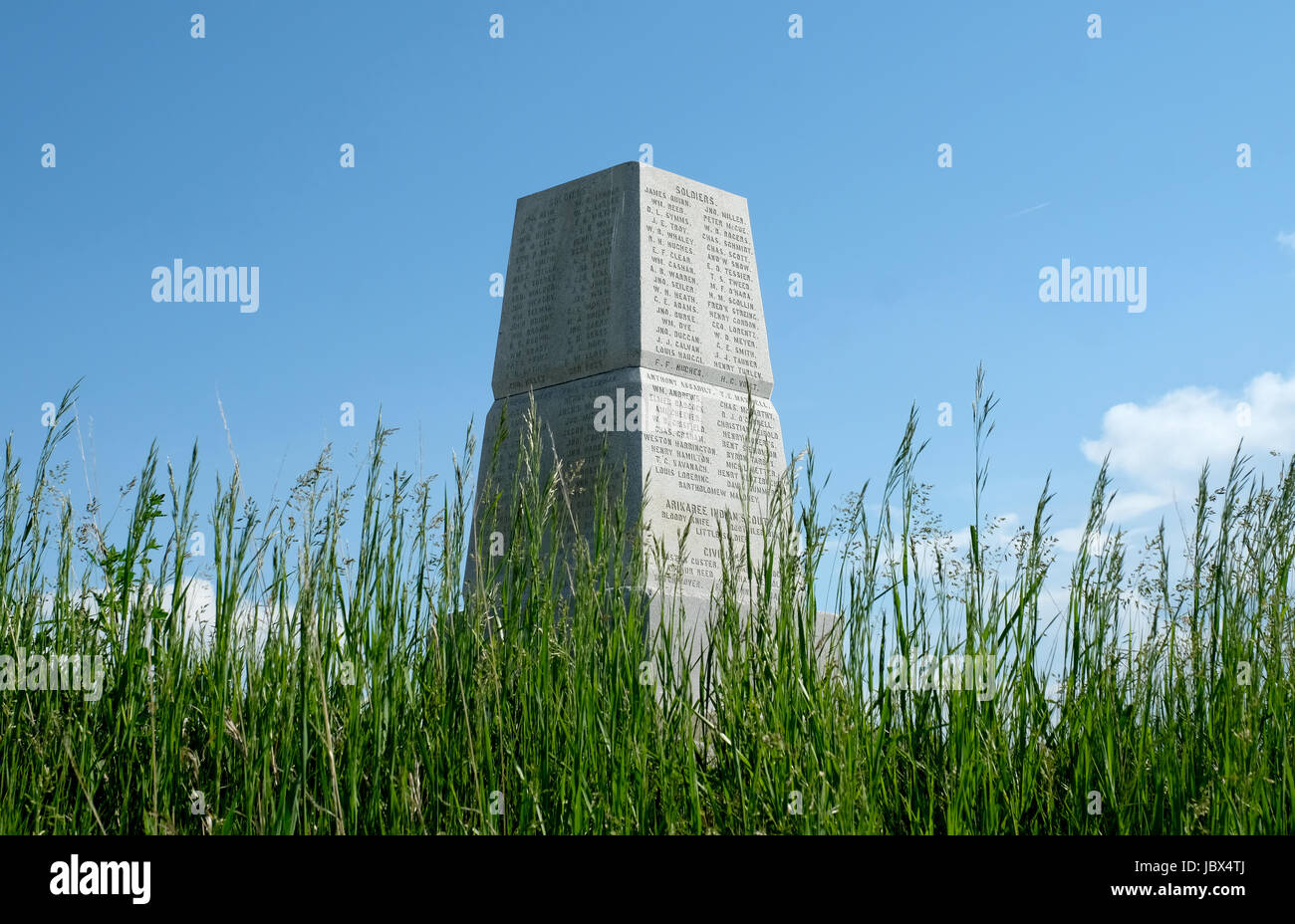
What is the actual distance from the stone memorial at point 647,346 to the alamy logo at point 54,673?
319cm

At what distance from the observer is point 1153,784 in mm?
2969

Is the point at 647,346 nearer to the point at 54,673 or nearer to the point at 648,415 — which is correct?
the point at 648,415

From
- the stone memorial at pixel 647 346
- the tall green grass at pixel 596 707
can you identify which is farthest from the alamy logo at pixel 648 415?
the tall green grass at pixel 596 707

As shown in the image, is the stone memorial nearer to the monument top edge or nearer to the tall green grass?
the monument top edge

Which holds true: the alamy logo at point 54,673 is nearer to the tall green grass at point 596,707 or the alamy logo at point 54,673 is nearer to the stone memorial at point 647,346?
the tall green grass at point 596,707

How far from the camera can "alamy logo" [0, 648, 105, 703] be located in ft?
9.71
